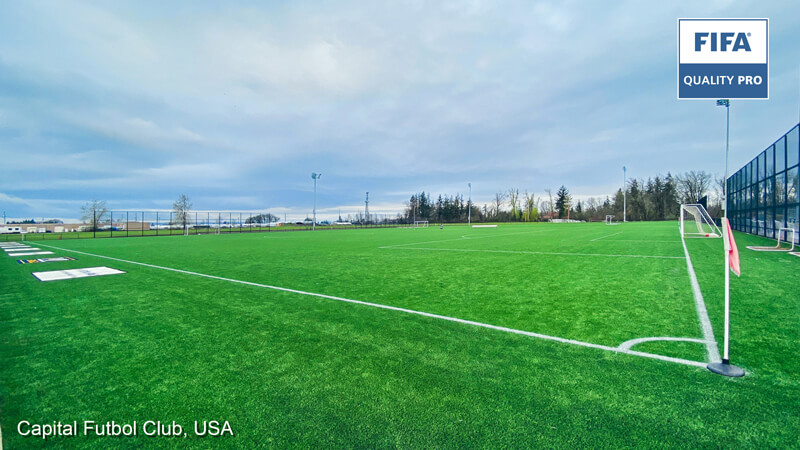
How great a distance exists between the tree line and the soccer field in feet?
201

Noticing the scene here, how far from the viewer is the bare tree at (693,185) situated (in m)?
61.8

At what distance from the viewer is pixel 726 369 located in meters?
2.59

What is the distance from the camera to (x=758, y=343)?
3164mm

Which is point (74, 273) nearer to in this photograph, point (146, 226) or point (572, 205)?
point (146, 226)

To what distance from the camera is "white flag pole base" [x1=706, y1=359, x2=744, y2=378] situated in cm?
253

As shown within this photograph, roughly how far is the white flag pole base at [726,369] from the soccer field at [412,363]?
70 mm

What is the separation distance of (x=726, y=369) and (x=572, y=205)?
97.8 metres

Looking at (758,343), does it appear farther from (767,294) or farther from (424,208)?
(424,208)

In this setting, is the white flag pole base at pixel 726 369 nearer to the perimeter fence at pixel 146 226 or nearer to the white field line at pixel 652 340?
the white field line at pixel 652 340

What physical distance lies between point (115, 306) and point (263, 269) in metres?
3.52

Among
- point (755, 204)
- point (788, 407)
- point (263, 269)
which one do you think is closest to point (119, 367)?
point (788, 407)

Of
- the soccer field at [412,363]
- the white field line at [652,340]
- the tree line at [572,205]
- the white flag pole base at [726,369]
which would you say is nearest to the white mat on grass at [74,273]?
the soccer field at [412,363]

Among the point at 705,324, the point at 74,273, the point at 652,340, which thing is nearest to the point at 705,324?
the point at 705,324

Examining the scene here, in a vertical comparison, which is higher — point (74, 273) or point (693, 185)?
point (693, 185)
